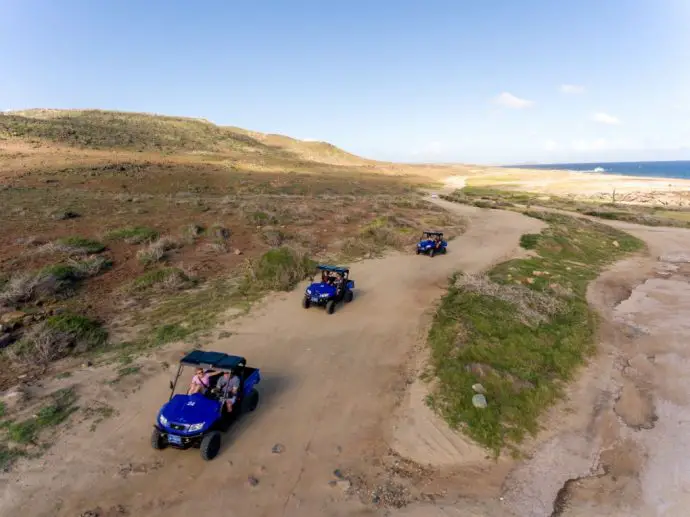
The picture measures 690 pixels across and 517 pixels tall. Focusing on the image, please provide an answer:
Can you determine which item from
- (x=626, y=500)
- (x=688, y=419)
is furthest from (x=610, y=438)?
(x=688, y=419)

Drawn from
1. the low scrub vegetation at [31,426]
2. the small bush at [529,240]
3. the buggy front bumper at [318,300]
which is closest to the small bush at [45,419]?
the low scrub vegetation at [31,426]

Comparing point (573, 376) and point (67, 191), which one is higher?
point (67, 191)

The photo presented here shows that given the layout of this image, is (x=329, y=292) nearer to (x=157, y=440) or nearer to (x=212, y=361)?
(x=212, y=361)

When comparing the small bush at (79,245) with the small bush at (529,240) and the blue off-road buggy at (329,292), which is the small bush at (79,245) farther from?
the small bush at (529,240)

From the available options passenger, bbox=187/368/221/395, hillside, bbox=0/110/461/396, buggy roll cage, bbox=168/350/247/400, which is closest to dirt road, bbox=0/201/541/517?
passenger, bbox=187/368/221/395

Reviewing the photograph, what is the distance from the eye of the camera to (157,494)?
7.62 metres

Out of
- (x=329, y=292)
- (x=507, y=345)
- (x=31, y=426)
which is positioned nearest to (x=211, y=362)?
(x=31, y=426)

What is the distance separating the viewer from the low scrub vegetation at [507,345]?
10.2 metres

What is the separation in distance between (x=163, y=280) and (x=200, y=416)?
11058 mm

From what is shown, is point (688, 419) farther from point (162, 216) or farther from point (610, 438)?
point (162, 216)

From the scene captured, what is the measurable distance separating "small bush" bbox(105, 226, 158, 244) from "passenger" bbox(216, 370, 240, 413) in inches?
671

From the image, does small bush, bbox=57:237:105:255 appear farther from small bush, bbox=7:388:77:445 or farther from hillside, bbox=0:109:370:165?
hillside, bbox=0:109:370:165

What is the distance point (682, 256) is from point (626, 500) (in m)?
32.1

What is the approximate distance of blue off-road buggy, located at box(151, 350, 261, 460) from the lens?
8.26m
